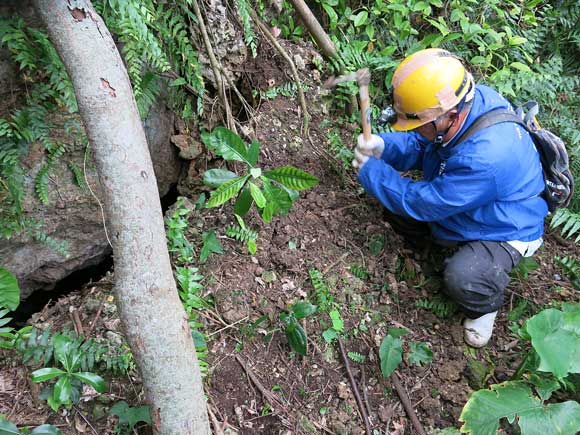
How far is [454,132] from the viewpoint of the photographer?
3.36 m

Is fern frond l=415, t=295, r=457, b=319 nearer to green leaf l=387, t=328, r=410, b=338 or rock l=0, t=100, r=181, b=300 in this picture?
green leaf l=387, t=328, r=410, b=338

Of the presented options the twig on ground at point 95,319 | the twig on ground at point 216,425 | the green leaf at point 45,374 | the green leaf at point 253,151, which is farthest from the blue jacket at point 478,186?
the green leaf at point 45,374

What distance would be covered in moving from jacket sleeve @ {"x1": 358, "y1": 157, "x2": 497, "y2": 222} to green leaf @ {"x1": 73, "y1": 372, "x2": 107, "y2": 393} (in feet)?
7.56

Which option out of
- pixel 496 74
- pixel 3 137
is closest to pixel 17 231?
pixel 3 137

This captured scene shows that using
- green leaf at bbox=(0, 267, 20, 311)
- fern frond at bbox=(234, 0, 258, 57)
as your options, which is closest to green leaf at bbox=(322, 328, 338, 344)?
green leaf at bbox=(0, 267, 20, 311)

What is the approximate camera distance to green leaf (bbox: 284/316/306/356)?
296cm

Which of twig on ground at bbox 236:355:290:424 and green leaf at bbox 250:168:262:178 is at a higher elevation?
green leaf at bbox 250:168:262:178

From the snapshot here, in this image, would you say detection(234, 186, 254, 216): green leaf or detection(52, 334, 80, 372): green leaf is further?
detection(234, 186, 254, 216): green leaf

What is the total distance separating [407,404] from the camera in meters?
3.11

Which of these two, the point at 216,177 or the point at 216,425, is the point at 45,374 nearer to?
the point at 216,425

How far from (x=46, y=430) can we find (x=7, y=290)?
31.6 inches

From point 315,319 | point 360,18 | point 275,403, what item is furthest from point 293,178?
point 360,18

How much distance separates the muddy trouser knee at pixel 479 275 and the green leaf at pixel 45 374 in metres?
2.70

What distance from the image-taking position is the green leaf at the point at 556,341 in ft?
8.85
